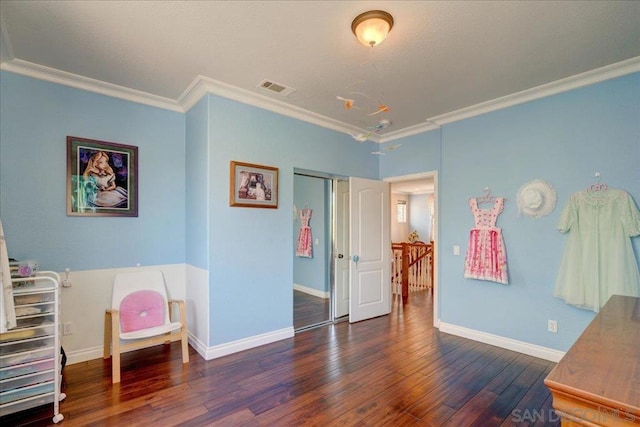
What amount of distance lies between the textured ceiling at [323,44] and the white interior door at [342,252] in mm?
1665

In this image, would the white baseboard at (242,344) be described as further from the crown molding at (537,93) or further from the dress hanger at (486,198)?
the crown molding at (537,93)

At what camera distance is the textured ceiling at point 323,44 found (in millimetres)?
1990

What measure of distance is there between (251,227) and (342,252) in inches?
69.1

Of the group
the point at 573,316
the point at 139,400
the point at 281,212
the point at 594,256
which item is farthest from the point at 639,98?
the point at 139,400

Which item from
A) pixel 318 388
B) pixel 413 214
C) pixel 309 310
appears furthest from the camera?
pixel 413 214

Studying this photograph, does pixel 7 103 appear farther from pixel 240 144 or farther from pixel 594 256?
pixel 594 256

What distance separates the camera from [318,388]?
8.25 feet

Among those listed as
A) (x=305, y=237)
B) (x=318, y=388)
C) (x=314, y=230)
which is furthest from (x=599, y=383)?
(x=305, y=237)

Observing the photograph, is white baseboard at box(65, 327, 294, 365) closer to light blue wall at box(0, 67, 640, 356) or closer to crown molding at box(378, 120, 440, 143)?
light blue wall at box(0, 67, 640, 356)

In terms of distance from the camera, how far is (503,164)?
3436 millimetres

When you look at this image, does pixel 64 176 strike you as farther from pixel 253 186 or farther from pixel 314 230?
pixel 314 230

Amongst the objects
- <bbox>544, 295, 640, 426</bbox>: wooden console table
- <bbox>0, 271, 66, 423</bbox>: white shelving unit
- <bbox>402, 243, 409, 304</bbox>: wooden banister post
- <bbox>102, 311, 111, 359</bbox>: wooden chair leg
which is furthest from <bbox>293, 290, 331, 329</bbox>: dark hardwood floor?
<bbox>544, 295, 640, 426</bbox>: wooden console table

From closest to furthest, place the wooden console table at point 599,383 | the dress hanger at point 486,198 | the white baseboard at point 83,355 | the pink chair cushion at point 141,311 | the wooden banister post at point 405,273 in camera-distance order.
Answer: the wooden console table at point 599,383, the white baseboard at point 83,355, the pink chair cushion at point 141,311, the dress hanger at point 486,198, the wooden banister post at point 405,273

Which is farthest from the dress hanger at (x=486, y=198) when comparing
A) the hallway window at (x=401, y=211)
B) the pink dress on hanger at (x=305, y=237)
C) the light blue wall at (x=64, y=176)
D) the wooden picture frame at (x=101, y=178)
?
the hallway window at (x=401, y=211)
